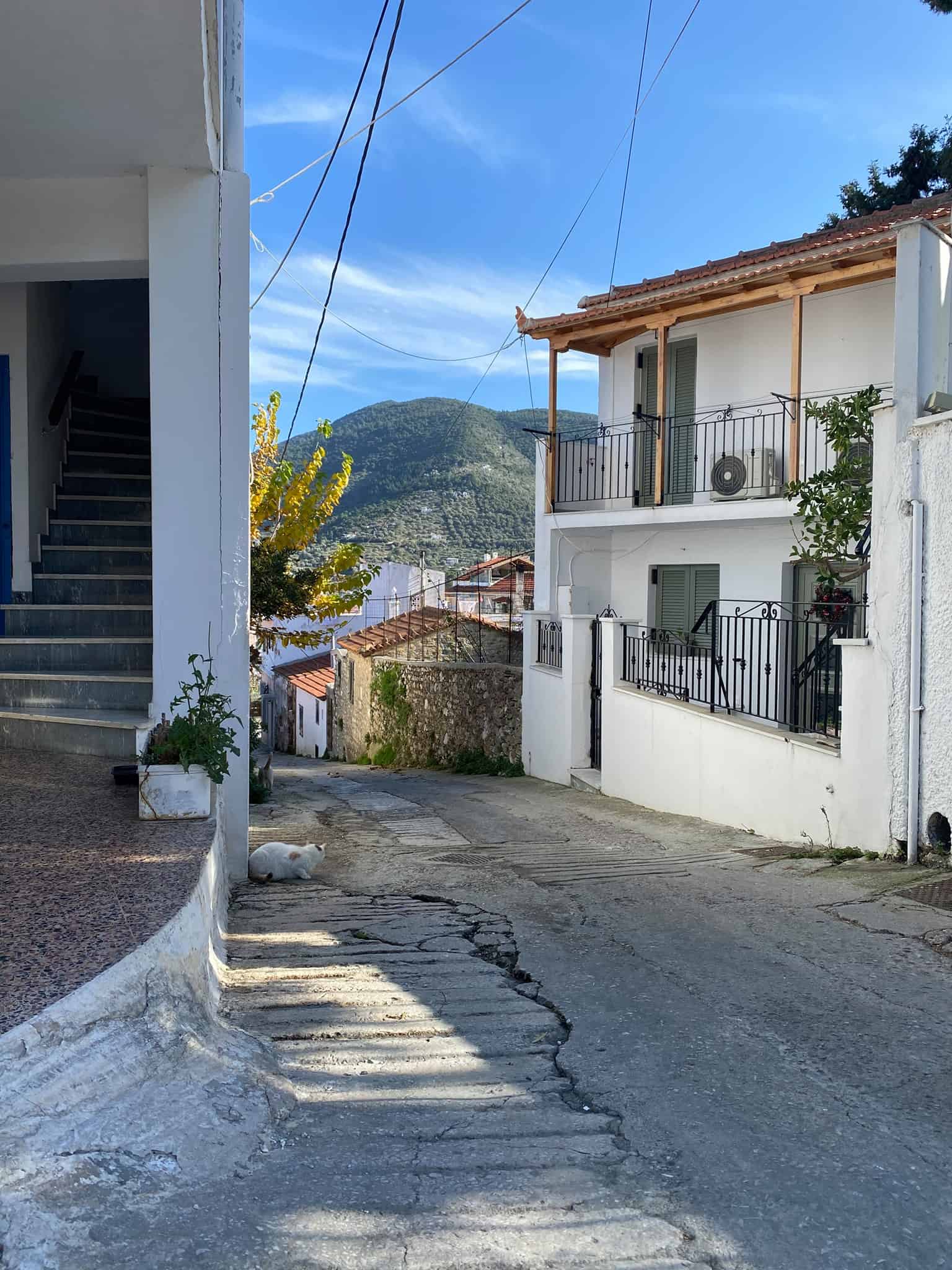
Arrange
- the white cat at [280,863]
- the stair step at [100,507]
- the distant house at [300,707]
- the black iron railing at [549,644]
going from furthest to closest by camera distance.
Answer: the distant house at [300,707], the black iron railing at [549,644], the stair step at [100,507], the white cat at [280,863]

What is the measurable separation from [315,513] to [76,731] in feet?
18.2

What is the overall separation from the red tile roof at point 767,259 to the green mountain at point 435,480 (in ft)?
79.2

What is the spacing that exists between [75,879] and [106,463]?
7344 mm

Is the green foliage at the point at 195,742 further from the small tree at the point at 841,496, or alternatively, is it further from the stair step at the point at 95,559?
the small tree at the point at 841,496

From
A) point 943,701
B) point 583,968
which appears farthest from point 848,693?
point 583,968

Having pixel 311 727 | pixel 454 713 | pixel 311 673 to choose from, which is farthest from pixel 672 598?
pixel 311 673

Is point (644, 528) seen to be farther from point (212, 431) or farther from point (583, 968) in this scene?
point (583, 968)

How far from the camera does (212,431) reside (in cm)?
641

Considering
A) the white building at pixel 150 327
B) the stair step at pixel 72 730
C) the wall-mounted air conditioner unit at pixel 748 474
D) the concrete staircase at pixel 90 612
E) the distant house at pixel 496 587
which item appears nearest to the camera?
the white building at pixel 150 327

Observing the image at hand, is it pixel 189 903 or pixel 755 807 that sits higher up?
pixel 189 903

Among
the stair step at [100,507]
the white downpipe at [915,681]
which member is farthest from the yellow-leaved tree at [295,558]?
the white downpipe at [915,681]

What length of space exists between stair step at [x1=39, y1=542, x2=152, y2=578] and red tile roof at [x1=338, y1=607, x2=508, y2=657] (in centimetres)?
1065

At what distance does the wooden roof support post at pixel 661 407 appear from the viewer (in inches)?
581

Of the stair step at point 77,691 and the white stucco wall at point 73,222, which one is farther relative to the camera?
the stair step at point 77,691
